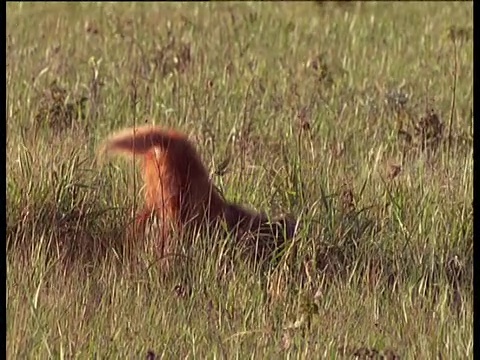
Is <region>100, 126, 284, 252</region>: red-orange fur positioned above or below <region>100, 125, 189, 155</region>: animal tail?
below

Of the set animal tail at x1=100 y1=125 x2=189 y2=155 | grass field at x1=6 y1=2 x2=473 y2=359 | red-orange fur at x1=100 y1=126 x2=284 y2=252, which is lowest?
grass field at x1=6 y1=2 x2=473 y2=359

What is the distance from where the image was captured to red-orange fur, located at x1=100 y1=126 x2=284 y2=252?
473 cm

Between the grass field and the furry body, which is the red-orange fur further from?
the grass field

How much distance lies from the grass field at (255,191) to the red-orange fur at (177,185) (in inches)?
4.8

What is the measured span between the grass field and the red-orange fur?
122 millimetres

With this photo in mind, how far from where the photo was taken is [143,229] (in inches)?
184

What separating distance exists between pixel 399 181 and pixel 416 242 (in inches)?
21.6

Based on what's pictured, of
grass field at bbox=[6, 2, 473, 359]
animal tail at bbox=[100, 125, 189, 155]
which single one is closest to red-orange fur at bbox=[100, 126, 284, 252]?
animal tail at bbox=[100, 125, 189, 155]

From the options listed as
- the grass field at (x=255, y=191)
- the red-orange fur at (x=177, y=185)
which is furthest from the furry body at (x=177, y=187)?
the grass field at (x=255, y=191)

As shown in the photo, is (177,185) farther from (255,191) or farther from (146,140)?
(255,191)

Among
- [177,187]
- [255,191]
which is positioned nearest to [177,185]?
[177,187]

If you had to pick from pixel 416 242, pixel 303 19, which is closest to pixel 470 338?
pixel 416 242

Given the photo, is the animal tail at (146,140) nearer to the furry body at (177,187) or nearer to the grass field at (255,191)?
the furry body at (177,187)

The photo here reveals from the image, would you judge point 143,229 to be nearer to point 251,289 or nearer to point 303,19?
point 251,289
